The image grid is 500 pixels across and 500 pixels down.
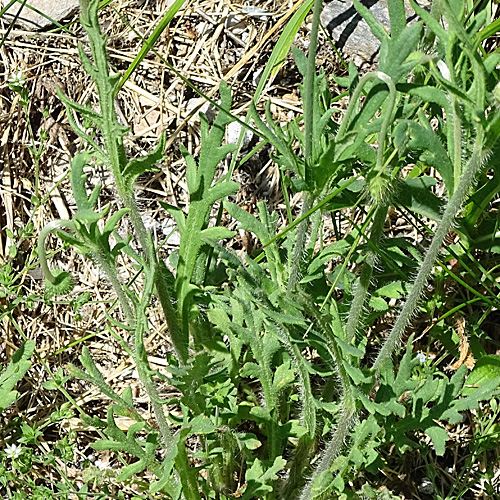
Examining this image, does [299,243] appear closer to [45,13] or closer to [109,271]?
[109,271]

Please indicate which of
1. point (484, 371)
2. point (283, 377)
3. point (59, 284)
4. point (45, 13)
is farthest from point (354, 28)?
point (59, 284)

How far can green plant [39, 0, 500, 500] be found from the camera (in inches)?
74.8

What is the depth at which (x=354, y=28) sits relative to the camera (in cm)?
370

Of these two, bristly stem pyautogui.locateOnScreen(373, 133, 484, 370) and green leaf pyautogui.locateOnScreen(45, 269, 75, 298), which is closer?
bristly stem pyautogui.locateOnScreen(373, 133, 484, 370)

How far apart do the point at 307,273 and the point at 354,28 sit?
5.92ft

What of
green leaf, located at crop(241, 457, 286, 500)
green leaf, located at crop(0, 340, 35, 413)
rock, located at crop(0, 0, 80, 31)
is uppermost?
rock, located at crop(0, 0, 80, 31)

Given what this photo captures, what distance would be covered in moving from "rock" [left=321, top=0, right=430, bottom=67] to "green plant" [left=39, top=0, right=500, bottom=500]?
→ 1164 mm

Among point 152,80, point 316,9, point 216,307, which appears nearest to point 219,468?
point 216,307

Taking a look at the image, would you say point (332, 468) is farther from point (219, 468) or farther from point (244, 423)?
point (244, 423)

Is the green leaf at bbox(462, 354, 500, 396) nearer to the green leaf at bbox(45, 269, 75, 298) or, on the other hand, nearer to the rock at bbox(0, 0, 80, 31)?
the green leaf at bbox(45, 269, 75, 298)

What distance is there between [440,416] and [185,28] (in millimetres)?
2651

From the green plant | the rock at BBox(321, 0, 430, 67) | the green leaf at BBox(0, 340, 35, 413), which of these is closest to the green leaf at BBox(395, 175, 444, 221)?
the green plant

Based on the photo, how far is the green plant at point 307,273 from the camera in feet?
6.23

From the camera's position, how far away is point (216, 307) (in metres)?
2.53
